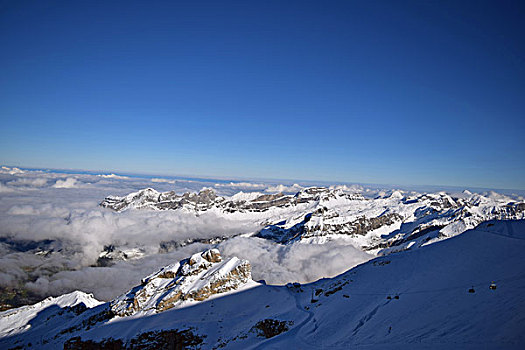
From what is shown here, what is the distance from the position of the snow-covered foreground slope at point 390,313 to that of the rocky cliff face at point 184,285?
126 inches

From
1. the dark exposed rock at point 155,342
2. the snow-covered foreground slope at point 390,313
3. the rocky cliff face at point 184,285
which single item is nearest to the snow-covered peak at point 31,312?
the rocky cliff face at point 184,285

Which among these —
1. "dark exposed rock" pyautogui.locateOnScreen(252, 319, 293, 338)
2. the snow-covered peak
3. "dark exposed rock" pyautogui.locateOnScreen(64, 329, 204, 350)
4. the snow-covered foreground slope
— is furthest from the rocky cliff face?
the snow-covered peak

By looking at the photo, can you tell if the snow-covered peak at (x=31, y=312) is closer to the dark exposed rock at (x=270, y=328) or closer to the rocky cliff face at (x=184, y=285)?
the rocky cliff face at (x=184, y=285)

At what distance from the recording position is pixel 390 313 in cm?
2305

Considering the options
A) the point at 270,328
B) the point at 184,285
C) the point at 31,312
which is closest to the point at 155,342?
the point at 184,285

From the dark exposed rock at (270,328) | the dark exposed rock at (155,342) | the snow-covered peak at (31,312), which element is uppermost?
the dark exposed rock at (270,328)

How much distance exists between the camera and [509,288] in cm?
1920

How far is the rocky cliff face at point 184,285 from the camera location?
63.8 meters

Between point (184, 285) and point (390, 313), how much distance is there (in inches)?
2374

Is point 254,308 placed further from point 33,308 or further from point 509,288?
point 33,308

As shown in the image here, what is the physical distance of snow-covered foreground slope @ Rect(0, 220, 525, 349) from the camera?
15691 mm

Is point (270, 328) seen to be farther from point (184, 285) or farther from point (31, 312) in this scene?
point (31, 312)

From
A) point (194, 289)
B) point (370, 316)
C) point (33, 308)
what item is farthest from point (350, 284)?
point (33, 308)

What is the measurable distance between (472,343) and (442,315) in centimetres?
662
